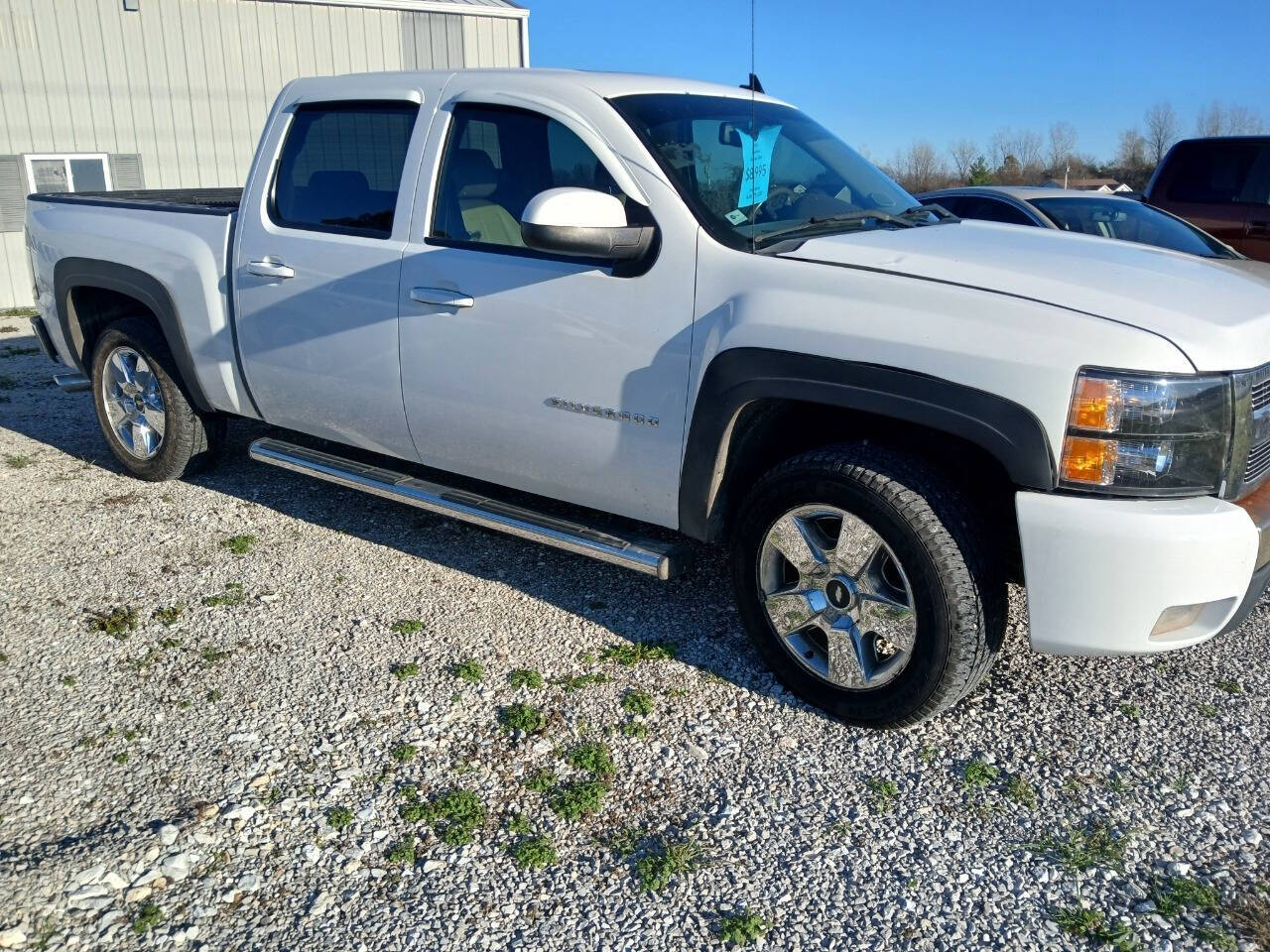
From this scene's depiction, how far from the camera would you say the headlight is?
279cm

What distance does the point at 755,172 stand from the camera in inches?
150

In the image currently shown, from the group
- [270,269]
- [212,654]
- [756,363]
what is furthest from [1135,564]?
[270,269]

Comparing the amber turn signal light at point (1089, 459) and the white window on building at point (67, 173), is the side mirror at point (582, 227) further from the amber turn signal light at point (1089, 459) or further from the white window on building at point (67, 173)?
the white window on building at point (67, 173)

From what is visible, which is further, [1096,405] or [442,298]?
[442,298]

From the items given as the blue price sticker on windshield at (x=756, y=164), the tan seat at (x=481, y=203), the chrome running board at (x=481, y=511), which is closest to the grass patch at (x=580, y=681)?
the chrome running board at (x=481, y=511)

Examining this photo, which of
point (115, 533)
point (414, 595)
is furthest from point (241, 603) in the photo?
point (115, 533)

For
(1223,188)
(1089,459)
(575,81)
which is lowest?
(1089,459)

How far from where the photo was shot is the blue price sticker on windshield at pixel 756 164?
370 cm

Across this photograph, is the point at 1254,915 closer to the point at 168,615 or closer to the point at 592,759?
the point at 592,759

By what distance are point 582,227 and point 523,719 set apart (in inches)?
62.1

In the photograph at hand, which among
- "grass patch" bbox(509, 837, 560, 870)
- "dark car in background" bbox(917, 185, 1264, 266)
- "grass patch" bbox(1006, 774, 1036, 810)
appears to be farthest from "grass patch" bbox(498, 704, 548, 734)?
"dark car in background" bbox(917, 185, 1264, 266)

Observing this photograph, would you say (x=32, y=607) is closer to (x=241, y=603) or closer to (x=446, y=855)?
(x=241, y=603)

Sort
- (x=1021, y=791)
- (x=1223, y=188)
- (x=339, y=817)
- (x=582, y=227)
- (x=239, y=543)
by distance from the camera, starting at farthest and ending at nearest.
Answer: (x=1223, y=188), (x=239, y=543), (x=582, y=227), (x=1021, y=791), (x=339, y=817)

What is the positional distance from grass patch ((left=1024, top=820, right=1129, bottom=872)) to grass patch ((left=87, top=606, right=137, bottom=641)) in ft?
10.6
